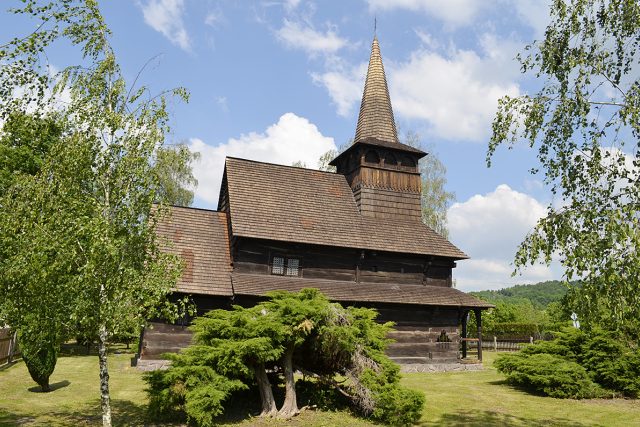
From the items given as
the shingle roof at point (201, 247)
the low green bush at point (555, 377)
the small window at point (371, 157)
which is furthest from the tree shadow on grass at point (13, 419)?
the small window at point (371, 157)

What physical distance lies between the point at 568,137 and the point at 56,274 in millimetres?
10676

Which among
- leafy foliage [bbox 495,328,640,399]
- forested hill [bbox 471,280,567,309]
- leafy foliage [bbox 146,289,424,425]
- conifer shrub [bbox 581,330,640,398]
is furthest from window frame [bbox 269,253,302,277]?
forested hill [bbox 471,280,567,309]

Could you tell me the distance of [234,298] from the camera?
18781 millimetres

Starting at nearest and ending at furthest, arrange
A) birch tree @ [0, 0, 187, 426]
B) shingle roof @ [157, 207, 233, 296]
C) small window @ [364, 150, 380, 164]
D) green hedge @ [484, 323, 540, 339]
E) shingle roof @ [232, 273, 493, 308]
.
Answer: birch tree @ [0, 0, 187, 426]
shingle roof @ [157, 207, 233, 296]
shingle roof @ [232, 273, 493, 308]
small window @ [364, 150, 380, 164]
green hedge @ [484, 323, 540, 339]

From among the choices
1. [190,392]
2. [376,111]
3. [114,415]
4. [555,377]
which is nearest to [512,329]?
[376,111]

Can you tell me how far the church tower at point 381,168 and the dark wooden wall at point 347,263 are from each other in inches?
116

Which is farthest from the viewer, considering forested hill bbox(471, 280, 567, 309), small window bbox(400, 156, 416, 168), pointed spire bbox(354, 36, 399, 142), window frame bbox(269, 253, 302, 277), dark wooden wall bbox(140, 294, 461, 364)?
forested hill bbox(471, 280, 567, 309)

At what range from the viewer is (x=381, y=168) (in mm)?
25656

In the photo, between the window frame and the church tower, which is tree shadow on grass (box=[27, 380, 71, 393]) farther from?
the church tower

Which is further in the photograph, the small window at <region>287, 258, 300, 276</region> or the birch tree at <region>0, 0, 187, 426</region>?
the small window at <region>287, 258, 300, 276</region>

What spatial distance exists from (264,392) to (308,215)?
1177cm

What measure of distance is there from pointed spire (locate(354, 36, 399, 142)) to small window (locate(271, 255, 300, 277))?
28.3 ft

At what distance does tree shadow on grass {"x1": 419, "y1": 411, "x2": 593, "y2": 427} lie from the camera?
11828 millimetres

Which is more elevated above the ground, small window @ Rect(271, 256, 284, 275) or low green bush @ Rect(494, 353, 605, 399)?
small window @ Rect(271, 256, 284, 275)
